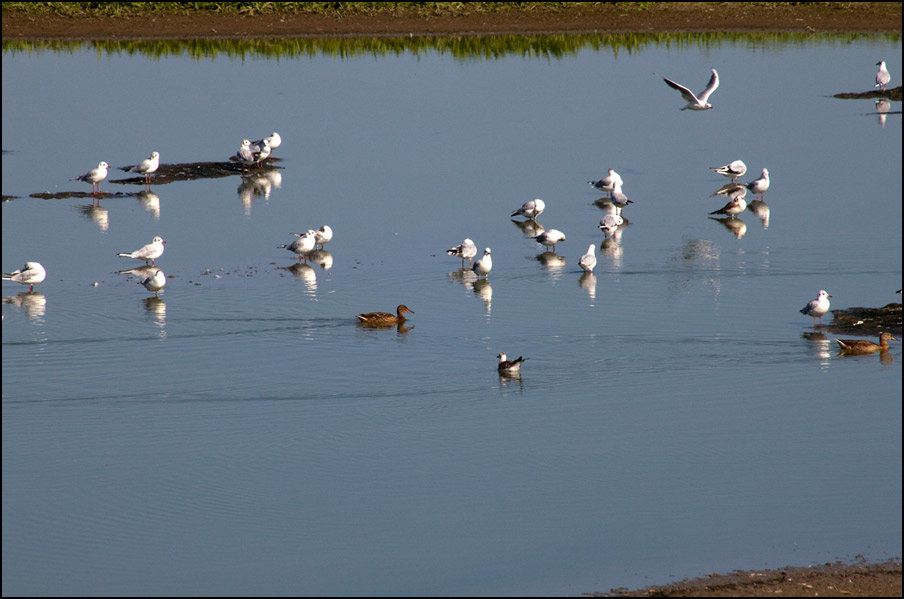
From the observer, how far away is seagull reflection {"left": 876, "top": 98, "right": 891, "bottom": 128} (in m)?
31.4

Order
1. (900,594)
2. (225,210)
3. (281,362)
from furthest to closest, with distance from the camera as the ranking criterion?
(225,210) < (281,362) < (900,594)

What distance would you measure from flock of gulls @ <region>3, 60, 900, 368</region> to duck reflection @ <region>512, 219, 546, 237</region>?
0.05 metres

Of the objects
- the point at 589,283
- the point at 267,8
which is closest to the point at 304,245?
the point at 589,283

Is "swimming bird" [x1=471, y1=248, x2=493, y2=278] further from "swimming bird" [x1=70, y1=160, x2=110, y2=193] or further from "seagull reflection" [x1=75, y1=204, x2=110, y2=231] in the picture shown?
"swimming bird" [x1=70, y1=160, x2=110, y2=193]

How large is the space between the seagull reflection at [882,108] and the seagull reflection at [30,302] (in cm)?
2134

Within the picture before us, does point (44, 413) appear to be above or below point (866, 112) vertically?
below

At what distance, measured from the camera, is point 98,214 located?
2270 centimetres

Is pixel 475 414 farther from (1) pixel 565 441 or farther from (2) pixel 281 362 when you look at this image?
(2) pixel 281 362

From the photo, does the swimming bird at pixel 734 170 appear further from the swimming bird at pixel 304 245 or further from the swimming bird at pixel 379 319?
the swimming bird at pixel 379 319

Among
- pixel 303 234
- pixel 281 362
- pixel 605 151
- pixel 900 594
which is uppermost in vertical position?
pixel 605 151

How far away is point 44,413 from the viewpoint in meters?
12.6

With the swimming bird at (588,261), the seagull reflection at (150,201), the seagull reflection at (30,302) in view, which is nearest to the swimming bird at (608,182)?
the swimming bird at (588,261)

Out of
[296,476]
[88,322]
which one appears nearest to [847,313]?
[296,476]

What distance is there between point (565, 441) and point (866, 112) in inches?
933
